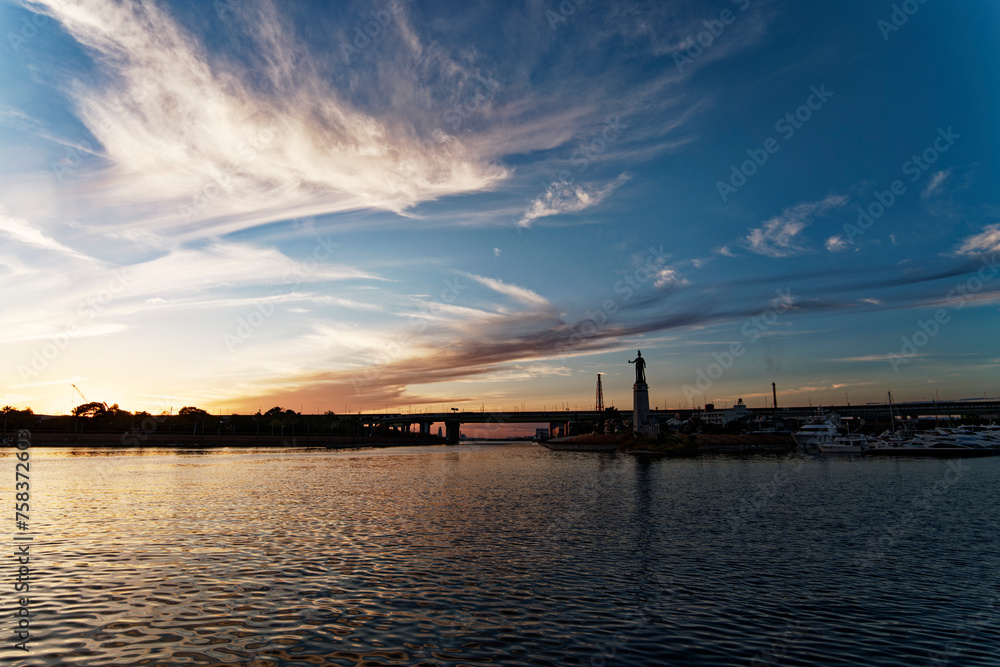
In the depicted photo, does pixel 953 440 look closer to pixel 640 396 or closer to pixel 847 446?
pixel 847 446

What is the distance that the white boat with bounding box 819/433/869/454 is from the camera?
145 m

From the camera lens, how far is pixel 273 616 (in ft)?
66.8

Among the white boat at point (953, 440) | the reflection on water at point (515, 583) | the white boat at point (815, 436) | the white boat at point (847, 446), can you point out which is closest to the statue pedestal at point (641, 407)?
the white boat at point (815, 436)

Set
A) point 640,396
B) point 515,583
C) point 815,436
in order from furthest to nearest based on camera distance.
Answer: point 640,396
point 815,436
point 515,583

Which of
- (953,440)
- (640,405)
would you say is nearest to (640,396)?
(640,405)

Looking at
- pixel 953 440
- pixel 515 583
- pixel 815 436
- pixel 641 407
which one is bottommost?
pixel 515 583

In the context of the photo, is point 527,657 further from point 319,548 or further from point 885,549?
point 885,549

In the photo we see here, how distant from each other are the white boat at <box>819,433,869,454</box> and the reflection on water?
355ft

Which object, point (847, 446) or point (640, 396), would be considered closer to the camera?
point (847, 446)

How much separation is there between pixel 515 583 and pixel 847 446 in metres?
156

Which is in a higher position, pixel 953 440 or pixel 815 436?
pixel 815 436

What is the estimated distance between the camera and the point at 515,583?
979 inches

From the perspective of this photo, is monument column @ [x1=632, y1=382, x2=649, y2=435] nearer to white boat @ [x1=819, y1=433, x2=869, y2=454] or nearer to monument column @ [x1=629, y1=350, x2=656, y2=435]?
monument column @ [x1=629, y1=350, x2=656, y2=435]

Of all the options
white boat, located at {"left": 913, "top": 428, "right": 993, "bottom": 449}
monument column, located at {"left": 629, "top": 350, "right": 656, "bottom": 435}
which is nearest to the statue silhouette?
monument column, located at {"left": 629, "top": 350, "right": 656, "bottom": 435}
